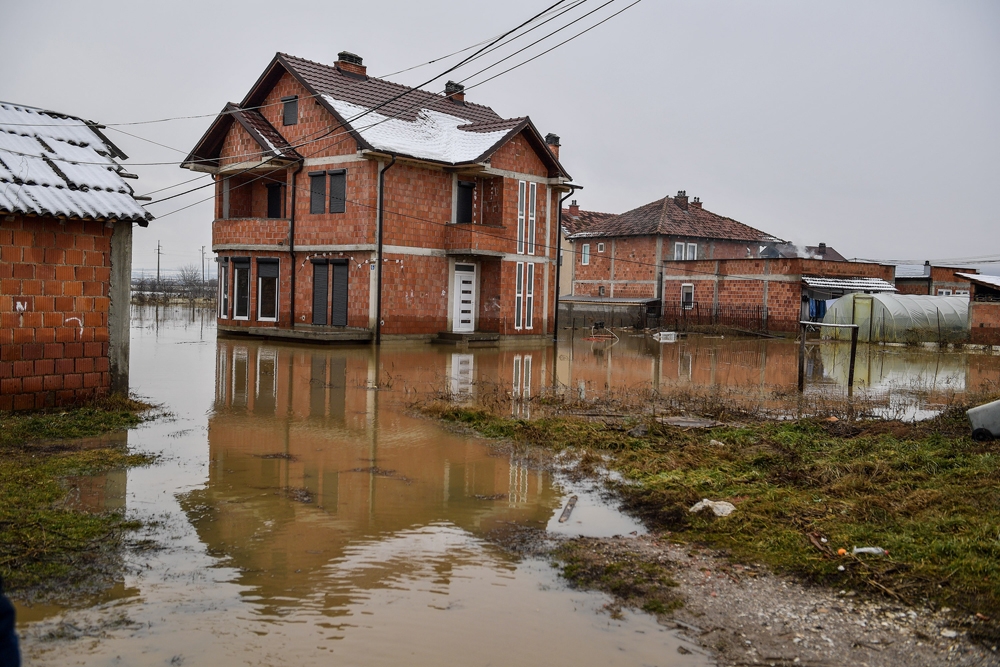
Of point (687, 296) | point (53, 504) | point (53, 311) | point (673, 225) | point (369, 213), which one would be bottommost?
point (53, 504)

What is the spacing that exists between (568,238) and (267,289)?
2557 cm

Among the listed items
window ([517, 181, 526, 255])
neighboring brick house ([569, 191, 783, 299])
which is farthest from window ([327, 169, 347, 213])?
neighboring brick house ([569, 191, 783, 299])

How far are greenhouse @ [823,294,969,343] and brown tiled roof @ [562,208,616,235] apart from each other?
20.5 metres

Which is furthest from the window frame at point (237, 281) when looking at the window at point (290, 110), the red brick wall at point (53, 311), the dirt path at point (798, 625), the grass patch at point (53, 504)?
the dirt path at point (798, 625)

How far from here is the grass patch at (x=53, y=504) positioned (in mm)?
5578

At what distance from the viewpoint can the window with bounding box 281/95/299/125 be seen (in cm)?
2869

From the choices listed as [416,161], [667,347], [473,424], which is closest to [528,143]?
[416,161]

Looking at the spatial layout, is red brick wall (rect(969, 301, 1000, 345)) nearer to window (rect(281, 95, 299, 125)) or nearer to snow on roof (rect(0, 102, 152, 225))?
window (rect(281, 95, 299, 125))

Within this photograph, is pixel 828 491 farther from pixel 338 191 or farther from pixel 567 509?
pixel 338 191

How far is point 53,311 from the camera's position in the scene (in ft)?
37.4

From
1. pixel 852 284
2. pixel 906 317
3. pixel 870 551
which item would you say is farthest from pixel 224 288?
pixel 852 284

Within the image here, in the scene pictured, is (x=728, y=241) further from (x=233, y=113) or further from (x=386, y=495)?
(x=386, y=495)

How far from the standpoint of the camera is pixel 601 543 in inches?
259

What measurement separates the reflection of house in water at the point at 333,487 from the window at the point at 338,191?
13299 millimetres
